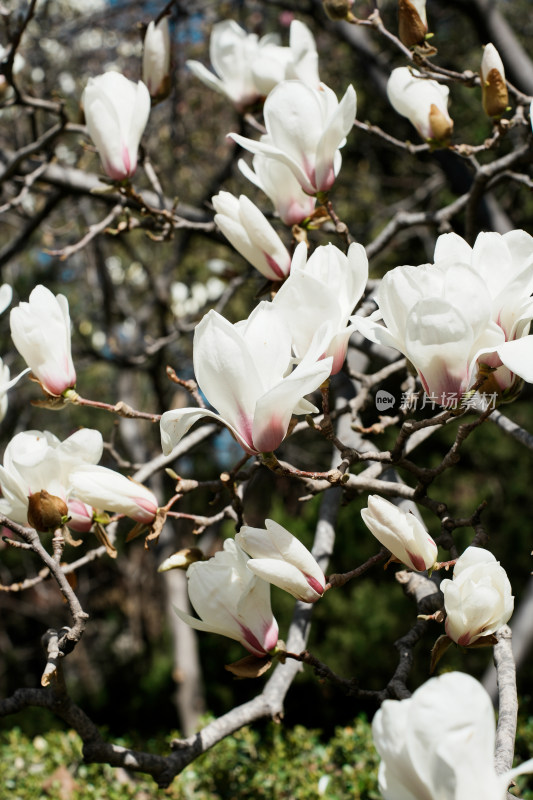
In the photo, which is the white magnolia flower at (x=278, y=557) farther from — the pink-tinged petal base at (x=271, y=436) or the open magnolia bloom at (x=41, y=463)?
the open magnolia bloom at (x=41, y=463)

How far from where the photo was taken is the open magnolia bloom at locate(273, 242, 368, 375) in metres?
0.83

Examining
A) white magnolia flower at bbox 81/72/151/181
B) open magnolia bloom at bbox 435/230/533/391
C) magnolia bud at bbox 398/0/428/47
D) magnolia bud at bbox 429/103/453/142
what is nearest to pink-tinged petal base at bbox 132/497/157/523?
open magnolia bloom at bbox 435/230/533/391

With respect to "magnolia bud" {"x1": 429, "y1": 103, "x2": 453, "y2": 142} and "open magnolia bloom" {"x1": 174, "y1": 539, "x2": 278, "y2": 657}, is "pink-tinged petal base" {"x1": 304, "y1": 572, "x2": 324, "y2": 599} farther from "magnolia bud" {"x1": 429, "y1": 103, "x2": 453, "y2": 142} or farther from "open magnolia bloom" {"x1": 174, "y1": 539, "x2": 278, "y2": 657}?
"magnolia bud" {"x1": 429, "y1": 103, "x2": 453, "y2": 142}

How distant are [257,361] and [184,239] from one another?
294 centimetres

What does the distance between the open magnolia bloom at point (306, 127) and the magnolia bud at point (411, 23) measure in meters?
0.30

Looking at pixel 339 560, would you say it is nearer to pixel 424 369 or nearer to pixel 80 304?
pixel 80 304

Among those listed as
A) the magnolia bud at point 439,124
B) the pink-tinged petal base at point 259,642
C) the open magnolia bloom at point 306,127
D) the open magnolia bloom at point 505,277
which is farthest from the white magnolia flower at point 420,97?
the pink-tinged petal base at point 259,642

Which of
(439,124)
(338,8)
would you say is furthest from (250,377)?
(338,8)

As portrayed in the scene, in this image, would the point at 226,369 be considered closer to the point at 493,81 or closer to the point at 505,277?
the point at 505,277

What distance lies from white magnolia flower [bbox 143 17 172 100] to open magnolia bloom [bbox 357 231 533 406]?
3.11 ft

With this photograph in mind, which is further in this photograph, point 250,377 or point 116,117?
point 116,117

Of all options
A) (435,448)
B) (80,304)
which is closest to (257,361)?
(435,448)

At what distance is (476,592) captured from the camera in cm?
78

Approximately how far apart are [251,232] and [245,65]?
0.72 meters
